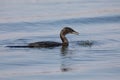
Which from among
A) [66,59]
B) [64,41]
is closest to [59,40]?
[64,41]

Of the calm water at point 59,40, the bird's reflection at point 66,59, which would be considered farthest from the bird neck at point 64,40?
the bird's reflection at point 66,59

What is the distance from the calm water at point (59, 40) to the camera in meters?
19.0

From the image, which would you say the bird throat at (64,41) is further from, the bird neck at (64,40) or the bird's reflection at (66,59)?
the bird's reflection at (66,59)

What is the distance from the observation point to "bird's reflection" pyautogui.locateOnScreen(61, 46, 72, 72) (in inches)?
777

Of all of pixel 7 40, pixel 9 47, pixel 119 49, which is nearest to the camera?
pixel 119 49

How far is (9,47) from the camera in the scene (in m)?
25.3

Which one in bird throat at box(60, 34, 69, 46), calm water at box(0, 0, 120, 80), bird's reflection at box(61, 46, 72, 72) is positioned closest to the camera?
calm water at box(0, 0, 120, 80)

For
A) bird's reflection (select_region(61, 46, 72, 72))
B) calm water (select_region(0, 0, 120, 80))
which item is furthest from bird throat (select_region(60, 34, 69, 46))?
bird's reflection (select_region(61, 46, 72, 72))

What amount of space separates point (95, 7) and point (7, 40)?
14.8m

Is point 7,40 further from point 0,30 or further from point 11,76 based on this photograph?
point 11,76

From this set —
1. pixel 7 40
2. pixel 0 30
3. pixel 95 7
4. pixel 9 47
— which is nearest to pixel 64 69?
pixel 9 47

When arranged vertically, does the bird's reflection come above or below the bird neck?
below

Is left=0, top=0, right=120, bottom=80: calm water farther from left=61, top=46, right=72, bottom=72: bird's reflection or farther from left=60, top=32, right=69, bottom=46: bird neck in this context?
left=60, top=32, right=69, bottom=46: bird neck

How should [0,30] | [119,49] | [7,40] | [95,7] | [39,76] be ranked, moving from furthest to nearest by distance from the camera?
1. [95,7]
2. [0,30]
3. [7,40]
4. [119,49]
5. [39,76]
